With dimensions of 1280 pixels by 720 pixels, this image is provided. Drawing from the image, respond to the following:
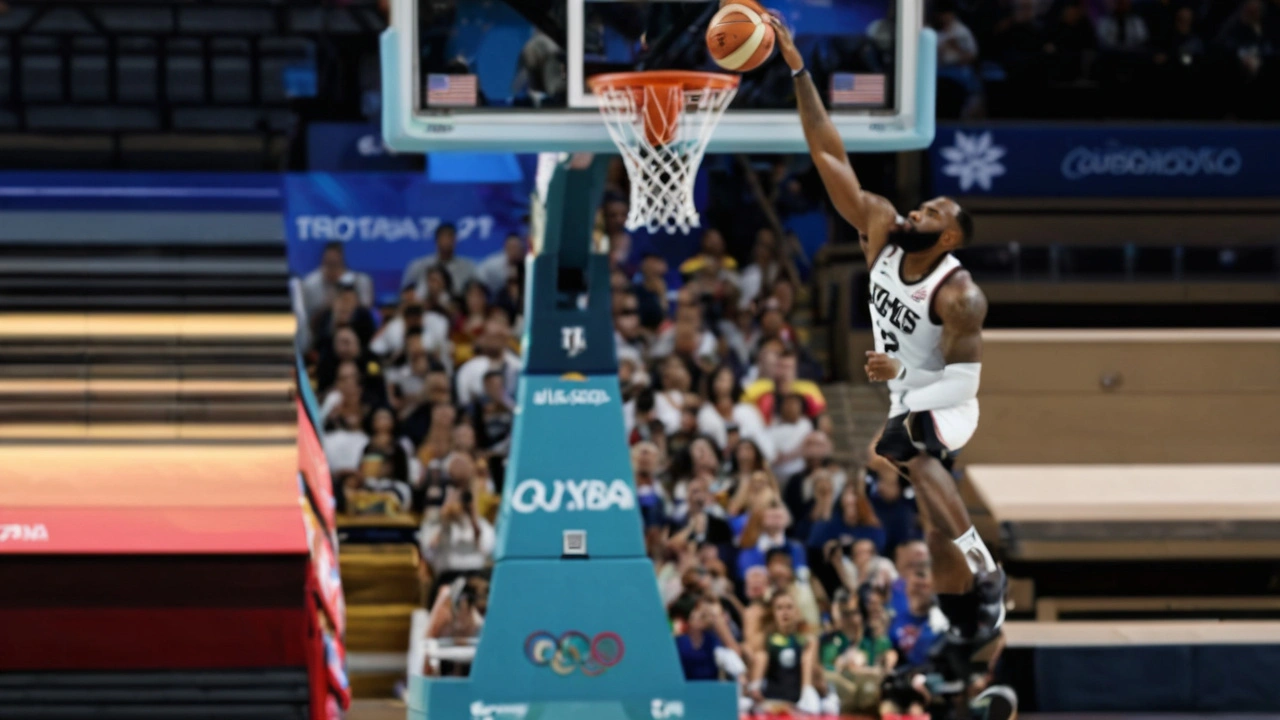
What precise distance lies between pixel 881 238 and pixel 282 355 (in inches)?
85.5

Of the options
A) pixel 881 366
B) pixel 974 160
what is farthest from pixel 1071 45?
pixel 881 366

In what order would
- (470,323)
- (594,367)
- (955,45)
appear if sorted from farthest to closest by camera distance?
(955,45)
(470,323)
(594,367)

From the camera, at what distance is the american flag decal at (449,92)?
7.08 metres

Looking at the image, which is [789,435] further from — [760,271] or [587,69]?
[587,69]

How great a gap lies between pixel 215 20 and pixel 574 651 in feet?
15.9

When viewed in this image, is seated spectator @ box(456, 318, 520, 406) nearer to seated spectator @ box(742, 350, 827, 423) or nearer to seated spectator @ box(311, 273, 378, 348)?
seated spectator @ box(311, 273, 378, 348)

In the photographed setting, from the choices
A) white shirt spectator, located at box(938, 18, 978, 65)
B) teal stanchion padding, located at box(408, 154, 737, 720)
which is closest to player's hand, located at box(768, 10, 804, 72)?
teal stanchion padding, located at box(408, 154, 737, 720)

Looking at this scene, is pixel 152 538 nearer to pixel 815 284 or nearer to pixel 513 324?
pixel 513 324

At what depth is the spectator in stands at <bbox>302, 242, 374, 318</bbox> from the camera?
38.7ft

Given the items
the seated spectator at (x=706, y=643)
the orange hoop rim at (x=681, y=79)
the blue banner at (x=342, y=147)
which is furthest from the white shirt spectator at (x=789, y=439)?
the orange hoop rim at (x=681, y=79)

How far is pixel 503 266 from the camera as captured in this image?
11.9 meters

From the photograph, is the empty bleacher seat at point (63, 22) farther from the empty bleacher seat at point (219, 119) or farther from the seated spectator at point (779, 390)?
the seated spectator at point (779, 390)

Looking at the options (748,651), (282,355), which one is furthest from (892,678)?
(282,355)

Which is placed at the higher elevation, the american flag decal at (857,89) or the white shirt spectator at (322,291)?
the american flag decal at (857,89)
